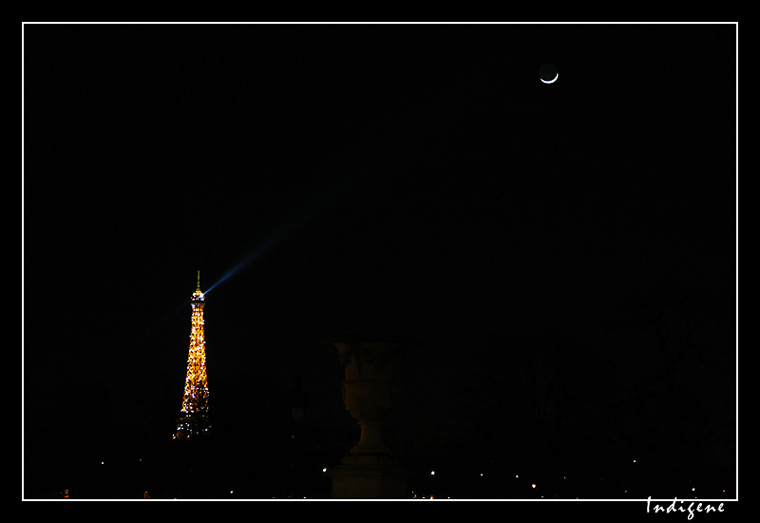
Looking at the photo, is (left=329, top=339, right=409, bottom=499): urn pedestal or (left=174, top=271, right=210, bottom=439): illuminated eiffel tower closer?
(left=329, top=339, right=409, bottom=499): urn pedestal

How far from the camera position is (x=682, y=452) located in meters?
21.8

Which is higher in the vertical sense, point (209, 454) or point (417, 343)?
point (417, 343)

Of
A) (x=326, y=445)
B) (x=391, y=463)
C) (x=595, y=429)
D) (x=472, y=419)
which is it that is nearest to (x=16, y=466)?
(x=391, y=463)

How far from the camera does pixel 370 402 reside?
1270cm

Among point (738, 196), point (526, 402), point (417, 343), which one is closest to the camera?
point (738, 196)

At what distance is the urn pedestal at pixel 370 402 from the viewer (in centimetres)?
1258

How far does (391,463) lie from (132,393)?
43.5 metres

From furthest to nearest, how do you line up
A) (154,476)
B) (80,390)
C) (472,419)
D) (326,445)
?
1. (80,390)
2. (326,445)
3. (472,419)
4. (154,476)

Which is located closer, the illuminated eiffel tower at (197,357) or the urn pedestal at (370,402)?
the urn pedestal at (370,402)

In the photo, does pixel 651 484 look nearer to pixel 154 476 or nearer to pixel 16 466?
pixel 154 476

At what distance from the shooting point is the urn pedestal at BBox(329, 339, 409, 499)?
1258cm

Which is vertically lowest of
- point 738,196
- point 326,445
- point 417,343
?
point 326,445

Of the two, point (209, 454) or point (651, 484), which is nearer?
point (651, 484)

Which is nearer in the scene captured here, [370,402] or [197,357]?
[370,402]
